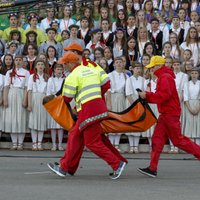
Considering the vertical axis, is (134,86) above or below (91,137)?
above

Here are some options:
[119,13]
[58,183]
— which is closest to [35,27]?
[119,13]

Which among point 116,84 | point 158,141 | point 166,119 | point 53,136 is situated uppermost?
point 116,84

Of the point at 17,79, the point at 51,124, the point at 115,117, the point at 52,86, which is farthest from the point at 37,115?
the point at 115,117

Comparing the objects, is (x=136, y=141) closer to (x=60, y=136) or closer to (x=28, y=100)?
(x=60, y=136)

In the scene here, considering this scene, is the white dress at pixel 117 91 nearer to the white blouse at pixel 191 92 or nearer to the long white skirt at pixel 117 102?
the long white skirt at pixel 117 102

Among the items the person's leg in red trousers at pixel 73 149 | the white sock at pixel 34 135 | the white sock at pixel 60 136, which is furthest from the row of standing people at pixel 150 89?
the person's leg in red trousers at pixel 73 149

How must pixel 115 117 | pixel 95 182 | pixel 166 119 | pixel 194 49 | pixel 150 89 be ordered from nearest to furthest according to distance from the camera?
1. pixel 95 182
2. pixel 166 119
3. pixel 115 117
4. pixel 150 89
5. pixel 194 49

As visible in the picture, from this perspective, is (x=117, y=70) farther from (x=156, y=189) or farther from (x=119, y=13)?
(x=156, y=189)

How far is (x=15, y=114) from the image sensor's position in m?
19.9

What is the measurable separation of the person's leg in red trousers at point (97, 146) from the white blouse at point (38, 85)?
654 cm

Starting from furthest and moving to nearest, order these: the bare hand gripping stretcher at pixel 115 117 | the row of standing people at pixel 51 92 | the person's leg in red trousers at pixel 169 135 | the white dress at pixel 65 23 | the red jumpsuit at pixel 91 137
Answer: the white dress at pixel 65 23
the row of standing people at pixel 51 92
the bare hand gripping stretcher at pixel 115 117
the person's leg in red trousers at pixel 169 135
the red jumpsuit at pixel 91 137

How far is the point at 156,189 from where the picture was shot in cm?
1175

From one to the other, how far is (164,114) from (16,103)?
22.2 feet

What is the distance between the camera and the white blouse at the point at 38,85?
1956 cm
